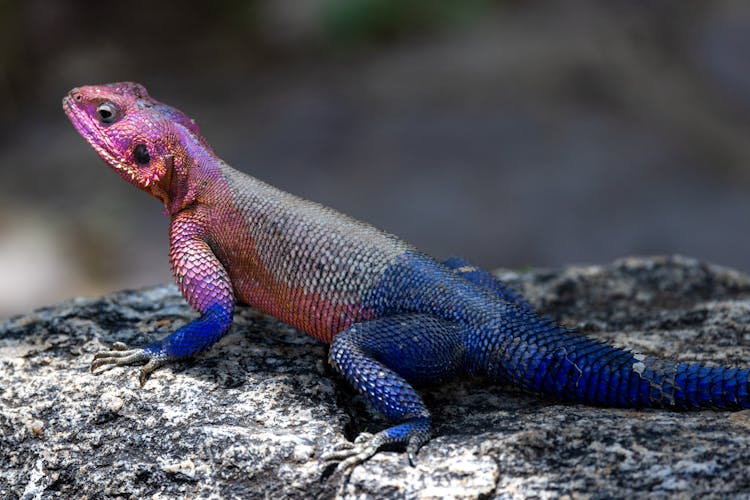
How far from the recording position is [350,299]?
366 cm

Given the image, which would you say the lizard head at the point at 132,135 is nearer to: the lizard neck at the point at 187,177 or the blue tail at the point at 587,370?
the lizard neck at the point at 187,177

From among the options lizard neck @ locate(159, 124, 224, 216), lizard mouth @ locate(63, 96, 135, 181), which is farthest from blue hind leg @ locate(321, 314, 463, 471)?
lizard mouth @ locate(63, 96, 135, 181)

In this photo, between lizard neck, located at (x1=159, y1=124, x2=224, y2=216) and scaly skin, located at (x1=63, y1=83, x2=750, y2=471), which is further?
lizard neck, located at (x1=159, y1=124, x2=224, y2=216)

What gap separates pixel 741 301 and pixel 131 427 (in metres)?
2.95

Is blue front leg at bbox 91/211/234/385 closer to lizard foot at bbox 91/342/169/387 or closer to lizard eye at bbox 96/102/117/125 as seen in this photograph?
lizard foot at bbox 91/342/169/387

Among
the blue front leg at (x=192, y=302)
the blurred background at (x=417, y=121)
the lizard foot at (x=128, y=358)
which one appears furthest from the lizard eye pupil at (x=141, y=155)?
the blurred background at (x=417, y=121)

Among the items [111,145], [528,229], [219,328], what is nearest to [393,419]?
[219,328]

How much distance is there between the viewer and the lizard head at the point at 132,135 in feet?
13.1

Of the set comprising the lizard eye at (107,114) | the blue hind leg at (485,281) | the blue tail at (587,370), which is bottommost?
the blue tail at (587,370)

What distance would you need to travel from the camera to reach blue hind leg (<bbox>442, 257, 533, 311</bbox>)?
3.94 m

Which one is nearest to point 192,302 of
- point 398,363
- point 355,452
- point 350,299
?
point 350,299

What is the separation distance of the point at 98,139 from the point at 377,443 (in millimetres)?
2035

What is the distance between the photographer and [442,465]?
9.53 feet

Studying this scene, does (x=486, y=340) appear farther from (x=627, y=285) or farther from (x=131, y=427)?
(x=627, y=285)
